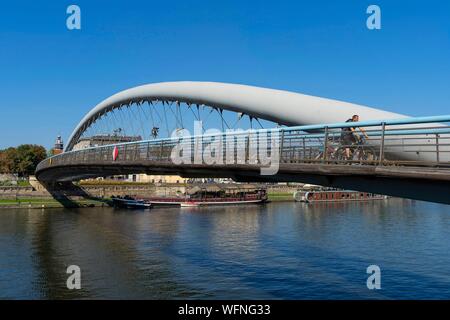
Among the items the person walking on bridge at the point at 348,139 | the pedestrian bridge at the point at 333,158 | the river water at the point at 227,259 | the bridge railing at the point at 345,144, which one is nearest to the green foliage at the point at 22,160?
the river water at the point at 227,259

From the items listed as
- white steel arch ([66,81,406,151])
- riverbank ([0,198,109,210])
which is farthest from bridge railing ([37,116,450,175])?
riverbank ([0,198,109,210])

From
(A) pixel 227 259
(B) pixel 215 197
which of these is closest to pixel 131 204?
(B) pixel 215 197

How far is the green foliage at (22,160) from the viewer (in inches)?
3629

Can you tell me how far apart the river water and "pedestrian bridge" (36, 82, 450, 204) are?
15.5ft

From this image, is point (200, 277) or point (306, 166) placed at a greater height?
point (306, 166)

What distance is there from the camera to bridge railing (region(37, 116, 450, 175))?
9570 mm

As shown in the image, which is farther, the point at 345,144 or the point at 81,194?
the point at 81,194

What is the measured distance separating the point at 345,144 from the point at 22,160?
90.3m

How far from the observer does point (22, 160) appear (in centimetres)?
9219

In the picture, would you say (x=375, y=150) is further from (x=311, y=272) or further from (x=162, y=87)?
(x=162, y=87)

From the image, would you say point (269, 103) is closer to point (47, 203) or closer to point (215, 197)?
point (47, 203)

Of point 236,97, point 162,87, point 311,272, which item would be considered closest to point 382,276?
point 311,272

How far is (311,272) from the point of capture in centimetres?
2119
